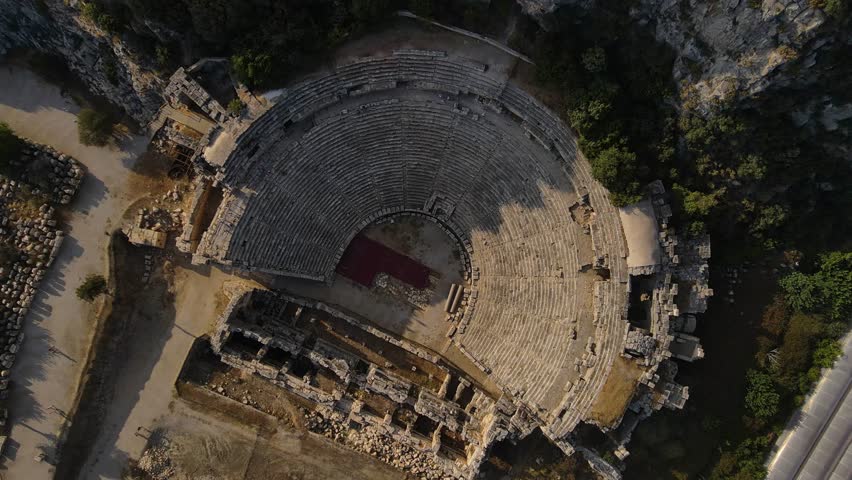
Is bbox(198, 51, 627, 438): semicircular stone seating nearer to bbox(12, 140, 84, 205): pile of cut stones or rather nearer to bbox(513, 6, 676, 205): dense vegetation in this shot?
bbox(513, 6, 676, 205): dense vegetation

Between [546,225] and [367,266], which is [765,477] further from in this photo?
[367,266]

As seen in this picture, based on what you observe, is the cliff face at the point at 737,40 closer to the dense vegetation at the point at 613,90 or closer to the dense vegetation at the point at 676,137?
the dense vegetation at the point at 676,137

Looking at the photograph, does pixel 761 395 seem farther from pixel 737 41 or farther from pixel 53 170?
pixel 53 170

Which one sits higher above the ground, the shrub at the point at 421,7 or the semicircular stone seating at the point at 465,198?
the shrub at the point at 421,7

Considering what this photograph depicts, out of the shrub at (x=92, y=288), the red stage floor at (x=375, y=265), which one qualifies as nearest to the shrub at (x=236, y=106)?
the red stage floor at (x=375, y=265)

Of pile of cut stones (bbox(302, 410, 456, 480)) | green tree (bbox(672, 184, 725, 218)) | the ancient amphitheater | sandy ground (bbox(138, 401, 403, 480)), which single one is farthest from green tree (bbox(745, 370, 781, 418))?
sandy ground (bbox(138, 401, 403, 480))

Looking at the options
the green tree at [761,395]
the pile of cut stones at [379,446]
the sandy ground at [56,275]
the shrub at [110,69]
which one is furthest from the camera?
the pile of cut stones at [379,446]
